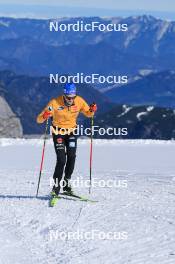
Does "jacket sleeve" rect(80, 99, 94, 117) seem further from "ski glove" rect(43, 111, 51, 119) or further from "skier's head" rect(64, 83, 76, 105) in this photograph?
"ski glove" rect(43, 111, 51, 119)

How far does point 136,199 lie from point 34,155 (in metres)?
16.7

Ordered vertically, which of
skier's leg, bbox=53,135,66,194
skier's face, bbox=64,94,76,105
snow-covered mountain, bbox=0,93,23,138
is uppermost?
snow-covered mountain, bbox=0,93,23,138

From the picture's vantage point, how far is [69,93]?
11.7m

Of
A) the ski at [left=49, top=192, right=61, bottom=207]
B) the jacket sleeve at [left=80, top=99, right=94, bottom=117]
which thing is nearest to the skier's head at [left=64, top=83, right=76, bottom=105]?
the jacket sleeve at [left=80, top=99, right=94, bottom=117]

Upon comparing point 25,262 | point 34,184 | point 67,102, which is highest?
point 67,102

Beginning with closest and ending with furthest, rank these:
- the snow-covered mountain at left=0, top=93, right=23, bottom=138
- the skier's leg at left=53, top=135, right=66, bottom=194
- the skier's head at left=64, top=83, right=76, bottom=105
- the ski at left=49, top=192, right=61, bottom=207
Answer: the skier's head at left=64, top=83, right=76, bottom=105
the ski at left=49, top=192, right=61, bottom=207
the skier's leg at left=53, top=135, right=66, bottom=194
the snow-covered mountain at left=0, top=93, right=23, bottom=138

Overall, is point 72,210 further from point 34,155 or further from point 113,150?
point 113,150

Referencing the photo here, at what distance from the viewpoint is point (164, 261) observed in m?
7.56

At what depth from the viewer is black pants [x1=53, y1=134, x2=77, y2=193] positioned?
39.4ft

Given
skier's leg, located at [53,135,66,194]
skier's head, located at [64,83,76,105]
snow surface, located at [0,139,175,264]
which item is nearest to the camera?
snow surface, located at [0,139,175,264]

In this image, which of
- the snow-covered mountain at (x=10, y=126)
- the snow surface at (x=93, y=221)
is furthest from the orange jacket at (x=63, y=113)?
the snow-covered mountain at (x=10, y=126)

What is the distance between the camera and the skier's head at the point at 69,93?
11656 millimetres

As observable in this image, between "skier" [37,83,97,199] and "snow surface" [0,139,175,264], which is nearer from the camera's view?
"snow surface" [0,139,175,264]

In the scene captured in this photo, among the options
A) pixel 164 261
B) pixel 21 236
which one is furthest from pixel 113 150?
pixel 164 261
